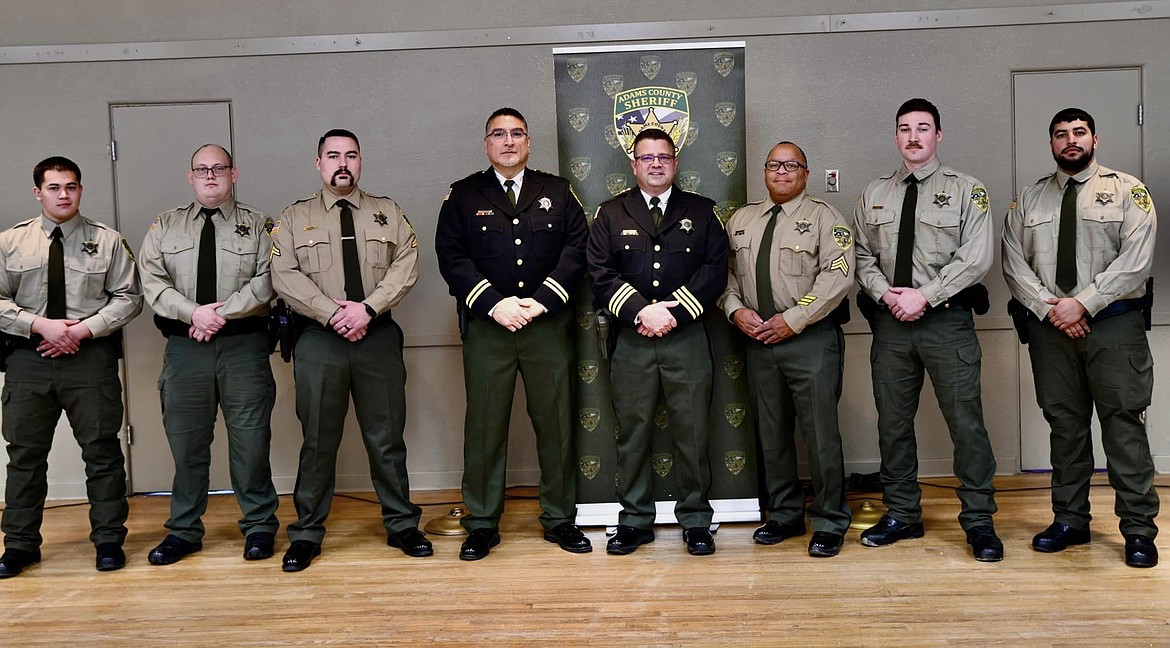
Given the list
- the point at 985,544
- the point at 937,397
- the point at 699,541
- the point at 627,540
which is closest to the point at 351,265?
the point at 627,540

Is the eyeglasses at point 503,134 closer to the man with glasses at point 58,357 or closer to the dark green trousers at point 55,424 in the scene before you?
the man with glasses at point 58,357

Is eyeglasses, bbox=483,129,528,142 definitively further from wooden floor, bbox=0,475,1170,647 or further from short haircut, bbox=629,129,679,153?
wooden floor, bbox=0,475,1170,647

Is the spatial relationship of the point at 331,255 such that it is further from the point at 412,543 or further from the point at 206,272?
the point at 412,543

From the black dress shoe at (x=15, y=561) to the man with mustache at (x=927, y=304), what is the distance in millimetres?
3678

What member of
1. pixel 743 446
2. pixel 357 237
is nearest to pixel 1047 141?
pixel 743 446

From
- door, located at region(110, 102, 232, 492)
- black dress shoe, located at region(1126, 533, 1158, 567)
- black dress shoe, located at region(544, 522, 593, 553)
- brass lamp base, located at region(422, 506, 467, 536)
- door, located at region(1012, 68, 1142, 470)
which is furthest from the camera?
door, located at region(110, 102, 232, 492)

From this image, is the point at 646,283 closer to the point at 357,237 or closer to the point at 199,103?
the point at 357,237

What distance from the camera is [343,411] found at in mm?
4383

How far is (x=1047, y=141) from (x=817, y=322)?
85.0 inches

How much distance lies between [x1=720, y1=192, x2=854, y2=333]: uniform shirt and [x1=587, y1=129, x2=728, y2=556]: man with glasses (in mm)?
124

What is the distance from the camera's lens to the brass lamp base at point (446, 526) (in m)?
4.68

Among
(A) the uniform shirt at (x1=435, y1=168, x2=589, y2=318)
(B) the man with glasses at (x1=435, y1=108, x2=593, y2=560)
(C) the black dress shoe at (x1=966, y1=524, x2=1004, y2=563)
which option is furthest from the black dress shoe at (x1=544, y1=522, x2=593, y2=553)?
(C) the black dress shoe at (x1=966, y1=524, x2=1004, y2=563)

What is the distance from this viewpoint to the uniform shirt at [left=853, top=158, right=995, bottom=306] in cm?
412

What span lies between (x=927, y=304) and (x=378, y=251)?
7.88 feet
